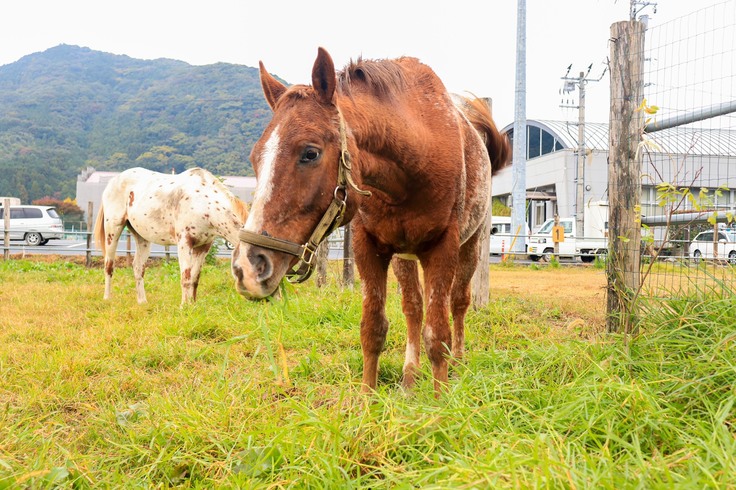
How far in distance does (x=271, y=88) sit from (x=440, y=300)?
5.11 ft

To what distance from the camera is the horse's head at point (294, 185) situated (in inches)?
79.7

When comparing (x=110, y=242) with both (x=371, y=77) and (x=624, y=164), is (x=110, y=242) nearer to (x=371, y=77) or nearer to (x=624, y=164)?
(x=371, y=77)

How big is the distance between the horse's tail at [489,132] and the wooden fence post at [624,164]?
3.99 feet

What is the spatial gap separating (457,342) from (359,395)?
189 cm

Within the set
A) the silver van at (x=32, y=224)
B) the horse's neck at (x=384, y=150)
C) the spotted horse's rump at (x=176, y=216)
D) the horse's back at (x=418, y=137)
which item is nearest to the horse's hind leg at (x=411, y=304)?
the horse's back at (x=418, y=137)

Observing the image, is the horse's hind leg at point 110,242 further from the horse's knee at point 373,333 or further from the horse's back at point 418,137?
the horse's back at point 418,137

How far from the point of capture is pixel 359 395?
7.84ft

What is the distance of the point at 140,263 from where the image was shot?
292 inches

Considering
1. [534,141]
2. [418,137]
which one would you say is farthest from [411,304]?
[534,141]

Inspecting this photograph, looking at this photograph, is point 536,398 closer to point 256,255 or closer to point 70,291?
point 256,255

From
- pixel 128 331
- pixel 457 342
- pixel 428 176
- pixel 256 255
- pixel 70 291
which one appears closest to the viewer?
pixel 256 255

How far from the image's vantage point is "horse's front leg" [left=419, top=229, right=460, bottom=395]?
303 cm

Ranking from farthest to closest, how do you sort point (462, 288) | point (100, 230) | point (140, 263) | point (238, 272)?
point (100, 230) < point (140, 263) < point (462, 288) < point (238, 272)

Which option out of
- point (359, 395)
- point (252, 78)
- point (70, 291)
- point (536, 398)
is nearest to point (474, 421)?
point (536, 398)
